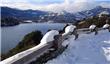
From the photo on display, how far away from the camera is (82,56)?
662 cm

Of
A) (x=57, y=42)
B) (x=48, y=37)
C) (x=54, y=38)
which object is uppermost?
(x=48, y=37)

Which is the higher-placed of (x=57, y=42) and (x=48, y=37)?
(x=48, y=37)

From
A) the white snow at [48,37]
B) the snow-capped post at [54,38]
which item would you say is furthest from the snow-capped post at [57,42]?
the white snow at [48,37]

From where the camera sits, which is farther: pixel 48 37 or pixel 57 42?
pixel 57 42

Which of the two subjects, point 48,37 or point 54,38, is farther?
point 54,38

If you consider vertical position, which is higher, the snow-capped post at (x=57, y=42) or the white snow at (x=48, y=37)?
the white snow at (x=48, y=37)

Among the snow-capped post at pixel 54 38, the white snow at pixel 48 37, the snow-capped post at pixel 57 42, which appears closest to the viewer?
the white snow at pixel 48 37

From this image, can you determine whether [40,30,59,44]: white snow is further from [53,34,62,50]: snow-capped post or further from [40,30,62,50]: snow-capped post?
[53,34,62,50]: snow-capped post

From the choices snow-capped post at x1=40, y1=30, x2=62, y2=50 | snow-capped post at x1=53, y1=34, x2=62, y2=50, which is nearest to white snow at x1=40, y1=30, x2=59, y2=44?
snow-capped post at x1=40, y1=30, x2=62, y2=50

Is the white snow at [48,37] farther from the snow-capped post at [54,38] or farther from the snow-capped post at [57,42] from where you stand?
the snow-capped post at [57,42]

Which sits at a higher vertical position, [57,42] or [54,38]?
[54,38]

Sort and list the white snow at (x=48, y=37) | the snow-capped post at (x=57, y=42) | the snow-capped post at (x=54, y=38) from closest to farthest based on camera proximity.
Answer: the white snow at (x=48, y=37), the snow-capped post at (x=54, y=38), the snow-capped post at (x=57, y=42)

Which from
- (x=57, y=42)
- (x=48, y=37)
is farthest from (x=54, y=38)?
(x=48, y=37)

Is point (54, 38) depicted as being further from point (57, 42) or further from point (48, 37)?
point (48, 37)
